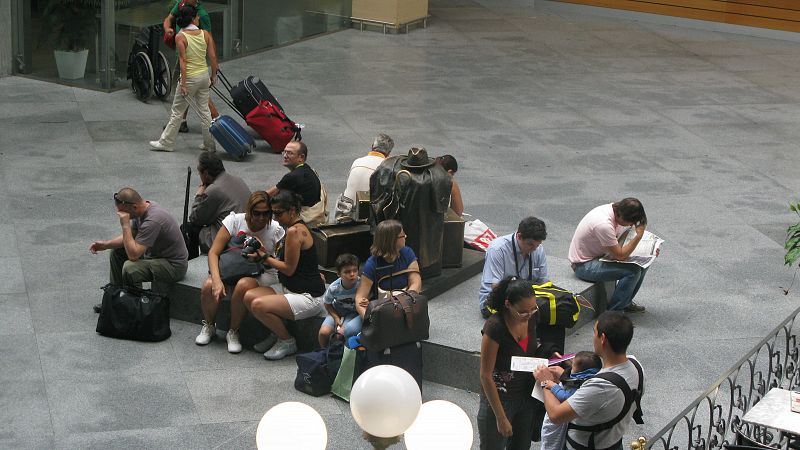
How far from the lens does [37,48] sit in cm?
1619

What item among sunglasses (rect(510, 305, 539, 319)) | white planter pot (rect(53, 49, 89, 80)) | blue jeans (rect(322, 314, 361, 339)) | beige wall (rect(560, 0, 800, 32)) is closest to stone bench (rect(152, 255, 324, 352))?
blue jeans (rect(322, 314, 361, 339))

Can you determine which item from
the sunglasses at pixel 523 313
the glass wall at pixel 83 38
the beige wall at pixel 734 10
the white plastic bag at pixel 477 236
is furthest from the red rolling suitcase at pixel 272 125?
the beige wall at pixel 734 10

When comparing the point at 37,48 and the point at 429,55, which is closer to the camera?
the point at 37,48

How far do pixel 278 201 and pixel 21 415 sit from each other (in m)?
2.30

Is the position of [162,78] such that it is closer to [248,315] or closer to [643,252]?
[248,315]

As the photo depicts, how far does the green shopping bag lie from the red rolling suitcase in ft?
19.2

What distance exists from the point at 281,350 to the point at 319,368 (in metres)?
0.67

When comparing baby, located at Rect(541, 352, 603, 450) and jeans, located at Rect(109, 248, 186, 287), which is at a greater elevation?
baby, located at Rect(541, 352, 603, 450)

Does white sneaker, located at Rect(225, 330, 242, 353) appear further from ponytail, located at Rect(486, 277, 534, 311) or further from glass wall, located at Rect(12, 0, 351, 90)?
glass wall, located at Rect(12, 0, 351, 90)

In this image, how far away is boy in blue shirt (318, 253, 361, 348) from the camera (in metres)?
8.18

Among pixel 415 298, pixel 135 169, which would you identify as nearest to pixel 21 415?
pixel 415 298

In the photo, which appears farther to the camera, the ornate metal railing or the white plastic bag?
the white plastic bag

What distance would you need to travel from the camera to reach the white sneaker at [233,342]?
28.8ft

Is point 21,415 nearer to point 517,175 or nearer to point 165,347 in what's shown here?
point 165,347
